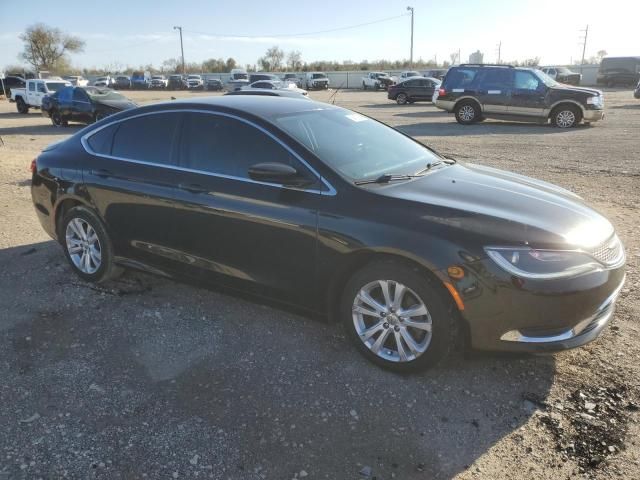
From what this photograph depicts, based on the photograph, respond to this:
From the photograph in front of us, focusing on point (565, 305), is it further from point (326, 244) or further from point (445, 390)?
point (326, 244)

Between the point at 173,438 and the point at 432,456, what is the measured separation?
4.51ft

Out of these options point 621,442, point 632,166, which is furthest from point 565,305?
point 632,166

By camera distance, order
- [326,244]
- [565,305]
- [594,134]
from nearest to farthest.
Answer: [565,305] → [326,244] → [594,134]

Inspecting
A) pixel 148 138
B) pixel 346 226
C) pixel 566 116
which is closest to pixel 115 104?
pixel 566 116

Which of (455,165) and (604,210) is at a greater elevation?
(455,165)

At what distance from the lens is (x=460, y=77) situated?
56.5 feet

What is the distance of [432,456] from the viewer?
2.65m

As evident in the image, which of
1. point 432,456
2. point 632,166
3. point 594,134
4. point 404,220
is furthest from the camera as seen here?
point 594,134

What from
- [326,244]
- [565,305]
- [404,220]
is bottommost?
[565,305]

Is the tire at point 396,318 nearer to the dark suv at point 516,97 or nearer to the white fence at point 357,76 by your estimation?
the dark suv at point 516,97

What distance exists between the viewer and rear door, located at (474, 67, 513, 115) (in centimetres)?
1619

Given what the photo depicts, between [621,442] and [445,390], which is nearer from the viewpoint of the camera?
[621,442]

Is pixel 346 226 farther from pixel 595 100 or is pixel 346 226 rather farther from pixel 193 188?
pixel 595 100

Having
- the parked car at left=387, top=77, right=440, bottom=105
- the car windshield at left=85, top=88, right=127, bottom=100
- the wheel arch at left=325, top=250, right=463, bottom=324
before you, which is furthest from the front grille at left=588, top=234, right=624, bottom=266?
the parked car at left=387, top=77, right=440, bottom=105
